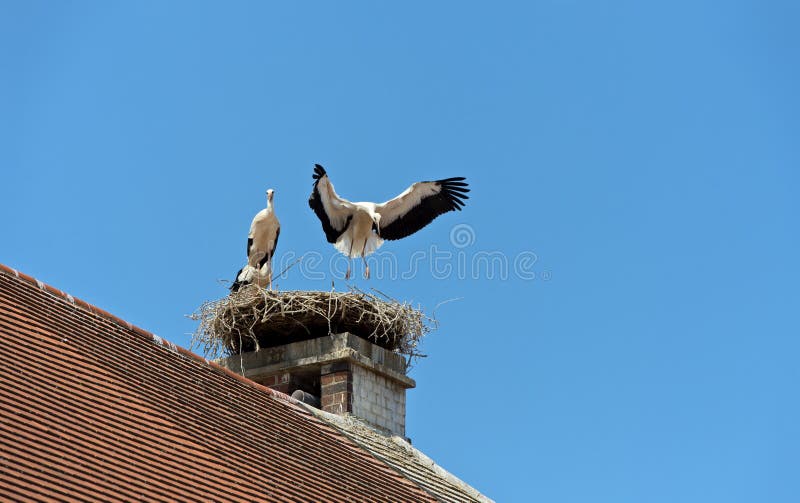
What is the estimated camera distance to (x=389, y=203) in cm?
1659

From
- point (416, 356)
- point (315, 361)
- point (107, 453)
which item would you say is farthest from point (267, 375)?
point (107, 453)

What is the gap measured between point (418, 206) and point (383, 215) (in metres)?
0.41

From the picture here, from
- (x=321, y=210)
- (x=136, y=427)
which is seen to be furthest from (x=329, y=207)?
(x=136, y=427)

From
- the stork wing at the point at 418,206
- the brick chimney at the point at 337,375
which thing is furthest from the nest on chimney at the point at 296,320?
the stork wing at the point at 418,206

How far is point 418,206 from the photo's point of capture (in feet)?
55.1

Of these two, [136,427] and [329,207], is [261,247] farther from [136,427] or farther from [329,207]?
[136,427]

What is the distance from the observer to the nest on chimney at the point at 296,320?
13.7m

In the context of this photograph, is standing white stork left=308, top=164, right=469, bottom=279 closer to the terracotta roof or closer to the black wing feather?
the black wing feather

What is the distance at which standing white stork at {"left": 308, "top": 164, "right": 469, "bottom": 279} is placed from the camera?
53.8 feet

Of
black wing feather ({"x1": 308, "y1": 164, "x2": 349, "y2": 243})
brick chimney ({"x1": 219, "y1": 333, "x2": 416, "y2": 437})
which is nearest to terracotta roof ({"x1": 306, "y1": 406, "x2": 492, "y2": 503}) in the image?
brick chimney ({"x1": 219, "y1": 333, "x2": 416, "y2": 437})

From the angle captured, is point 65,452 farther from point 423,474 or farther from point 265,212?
point 265,212

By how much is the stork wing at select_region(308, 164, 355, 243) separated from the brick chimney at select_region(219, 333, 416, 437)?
9.00 feet

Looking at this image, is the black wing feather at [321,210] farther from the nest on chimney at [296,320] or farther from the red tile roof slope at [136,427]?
the red tile roof slope at [136,427]

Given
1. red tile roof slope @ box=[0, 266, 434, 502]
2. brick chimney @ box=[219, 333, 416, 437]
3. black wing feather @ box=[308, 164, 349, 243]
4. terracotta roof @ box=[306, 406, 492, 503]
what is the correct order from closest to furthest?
1. red tile roof slope @ box=[0, 266, 434, 502]
2. terracotta roof @ box=[306, 406, 492, 503]
3. brick chimney @ box=[219, 333, 416, 437]
4. black wing feather @ box=[308, 164, 349, 243]
